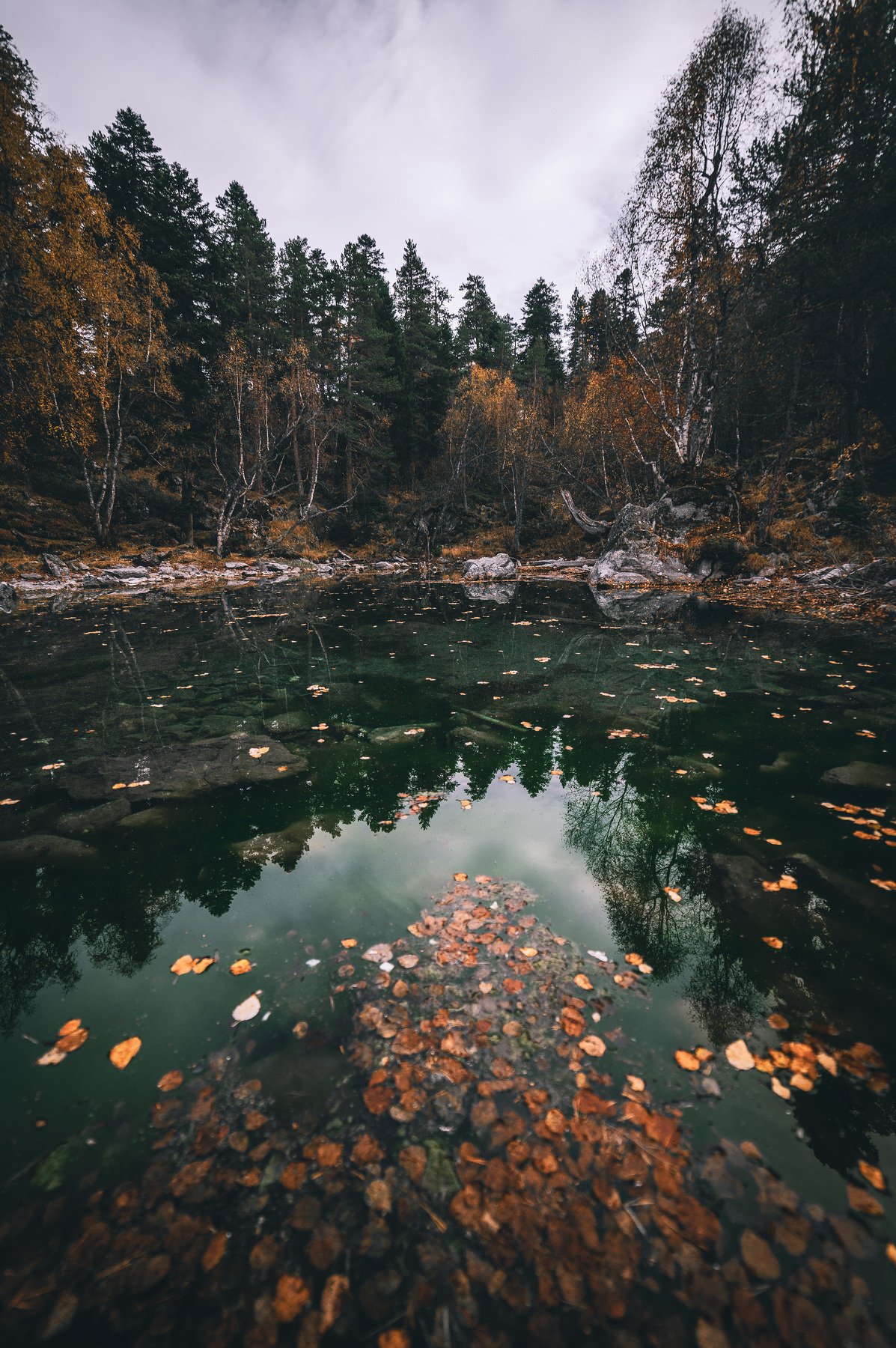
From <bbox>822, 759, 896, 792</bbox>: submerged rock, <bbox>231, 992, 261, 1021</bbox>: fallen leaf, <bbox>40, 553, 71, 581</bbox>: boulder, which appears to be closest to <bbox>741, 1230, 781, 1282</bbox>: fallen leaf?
<bbox>231, 992, 261, 1021</bbox>: fallen leaf

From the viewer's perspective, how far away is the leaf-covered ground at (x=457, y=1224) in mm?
1525

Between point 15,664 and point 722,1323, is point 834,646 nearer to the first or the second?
point 722,1323

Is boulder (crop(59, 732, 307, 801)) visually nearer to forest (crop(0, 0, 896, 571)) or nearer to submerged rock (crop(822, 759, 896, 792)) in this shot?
submerged rock (crop(822, 759, 896, 792))

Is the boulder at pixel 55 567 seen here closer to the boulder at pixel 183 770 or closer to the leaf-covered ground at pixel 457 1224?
the boulder at pixel 183 770

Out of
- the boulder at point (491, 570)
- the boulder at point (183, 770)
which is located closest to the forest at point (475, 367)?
the boulder at point (491, 570)

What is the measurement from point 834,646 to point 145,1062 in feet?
38.2

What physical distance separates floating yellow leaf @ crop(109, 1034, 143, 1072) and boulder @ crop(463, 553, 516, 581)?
21.9m

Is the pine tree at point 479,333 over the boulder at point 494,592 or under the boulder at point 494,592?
over

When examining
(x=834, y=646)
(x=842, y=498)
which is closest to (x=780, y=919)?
(x=834, y=646)

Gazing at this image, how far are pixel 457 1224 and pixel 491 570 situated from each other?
23758 millimetres

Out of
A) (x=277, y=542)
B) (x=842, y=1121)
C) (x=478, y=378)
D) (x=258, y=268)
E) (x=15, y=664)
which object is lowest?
(x=842, y=1121)

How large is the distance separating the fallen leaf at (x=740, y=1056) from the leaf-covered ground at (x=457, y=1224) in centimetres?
1

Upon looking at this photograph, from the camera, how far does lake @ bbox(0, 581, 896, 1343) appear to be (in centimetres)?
225

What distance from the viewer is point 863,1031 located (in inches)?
97.1
